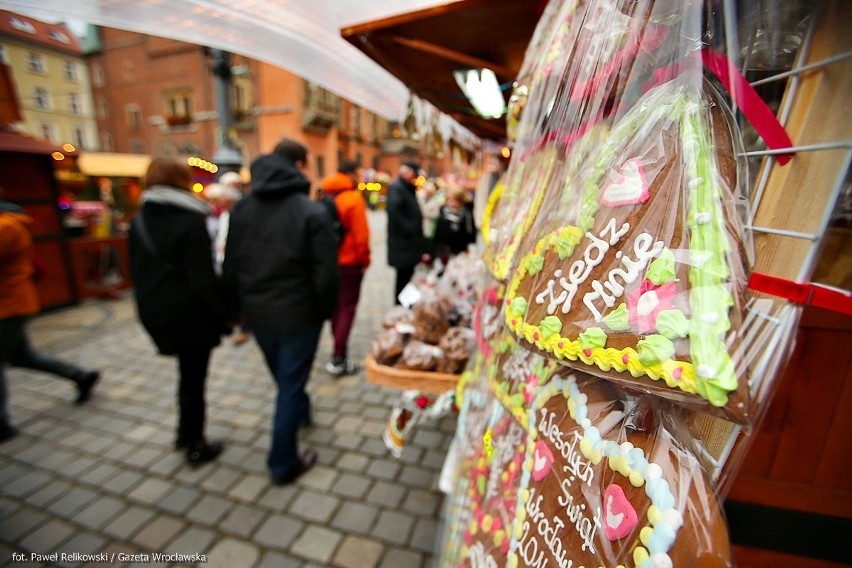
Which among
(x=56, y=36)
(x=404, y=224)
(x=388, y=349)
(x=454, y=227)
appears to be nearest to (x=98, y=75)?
(x=56, y=36)

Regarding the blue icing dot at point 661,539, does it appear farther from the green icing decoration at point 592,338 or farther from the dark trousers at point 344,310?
the dark trousers at point 344,310

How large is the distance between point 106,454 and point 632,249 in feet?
11.6

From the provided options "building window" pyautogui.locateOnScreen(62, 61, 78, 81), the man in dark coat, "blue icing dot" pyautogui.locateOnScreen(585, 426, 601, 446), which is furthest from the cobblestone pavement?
"building window" pyautogui.locateOnScreen(62, 61, 78, 81)

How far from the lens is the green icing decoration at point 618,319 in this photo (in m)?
0.60

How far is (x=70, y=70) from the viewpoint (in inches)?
912

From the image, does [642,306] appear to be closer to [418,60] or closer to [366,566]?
[418,60]

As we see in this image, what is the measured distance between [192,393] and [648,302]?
113 inches

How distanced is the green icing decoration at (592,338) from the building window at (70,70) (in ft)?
110

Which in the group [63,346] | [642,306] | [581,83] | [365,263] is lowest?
[63,346]

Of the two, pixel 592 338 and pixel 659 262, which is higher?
pixel 659 262

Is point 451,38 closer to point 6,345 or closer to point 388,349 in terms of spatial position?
point 388,349

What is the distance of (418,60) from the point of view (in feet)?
6.41

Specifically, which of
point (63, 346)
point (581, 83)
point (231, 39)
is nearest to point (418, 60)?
point (231, 39)

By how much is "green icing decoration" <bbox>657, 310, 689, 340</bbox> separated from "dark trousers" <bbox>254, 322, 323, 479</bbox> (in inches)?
83.0
